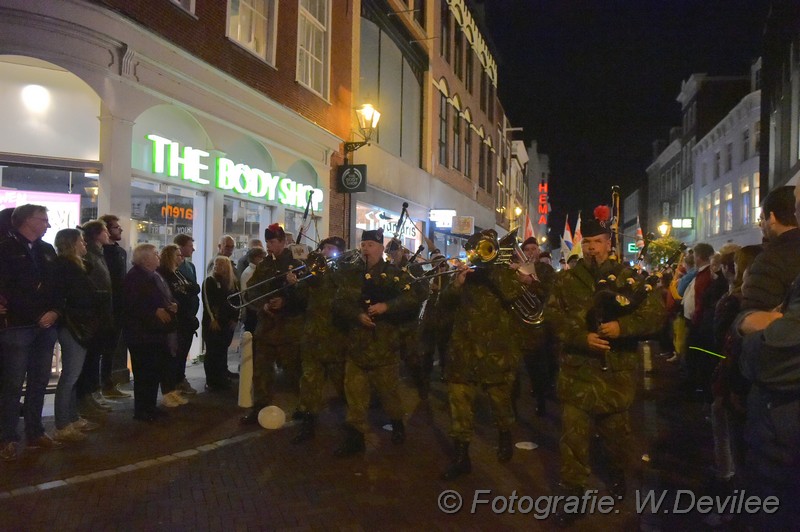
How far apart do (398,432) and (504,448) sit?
1096 mm

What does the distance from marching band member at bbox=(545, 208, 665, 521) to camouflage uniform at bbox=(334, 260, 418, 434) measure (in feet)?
5.28

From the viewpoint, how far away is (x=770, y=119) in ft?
97.1

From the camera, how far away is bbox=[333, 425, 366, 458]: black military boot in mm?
5886

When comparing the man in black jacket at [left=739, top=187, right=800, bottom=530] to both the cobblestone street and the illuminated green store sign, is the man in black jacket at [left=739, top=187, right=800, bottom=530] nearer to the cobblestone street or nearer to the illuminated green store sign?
the cobblestone street

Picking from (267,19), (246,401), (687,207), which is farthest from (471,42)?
(687,207)

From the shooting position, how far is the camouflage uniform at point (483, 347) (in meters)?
5.44

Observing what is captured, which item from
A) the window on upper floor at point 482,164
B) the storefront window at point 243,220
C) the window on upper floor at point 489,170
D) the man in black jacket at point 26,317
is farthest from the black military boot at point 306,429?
the window on upper floor at point 489,170

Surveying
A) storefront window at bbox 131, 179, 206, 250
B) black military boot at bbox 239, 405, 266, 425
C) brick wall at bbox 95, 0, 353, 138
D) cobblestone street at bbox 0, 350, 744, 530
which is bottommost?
cobblestone street at bbox 0, 350, 744, 530

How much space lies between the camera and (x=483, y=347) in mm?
5516

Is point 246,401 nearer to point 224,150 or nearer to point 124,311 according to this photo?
point 124,311

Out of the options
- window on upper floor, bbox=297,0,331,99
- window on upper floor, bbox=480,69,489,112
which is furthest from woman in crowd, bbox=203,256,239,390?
window on upper floor, bbox=480,69,489,112

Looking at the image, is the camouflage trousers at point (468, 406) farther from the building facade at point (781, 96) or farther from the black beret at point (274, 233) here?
the building facade at point (781, 96)

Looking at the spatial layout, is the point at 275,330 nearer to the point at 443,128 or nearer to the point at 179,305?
the point at 179,305

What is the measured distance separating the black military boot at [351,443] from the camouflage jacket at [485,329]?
108cm
